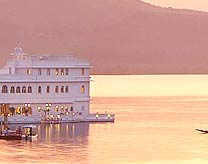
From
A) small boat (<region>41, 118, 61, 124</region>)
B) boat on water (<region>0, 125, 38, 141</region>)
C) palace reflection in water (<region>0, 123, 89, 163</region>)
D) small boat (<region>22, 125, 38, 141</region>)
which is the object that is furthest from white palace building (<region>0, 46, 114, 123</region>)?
boat on water (<region>0, 125, 38, 141</region>)

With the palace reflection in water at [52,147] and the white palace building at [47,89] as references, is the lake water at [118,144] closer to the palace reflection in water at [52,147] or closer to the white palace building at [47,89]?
the palace reflection in water at [52,147]

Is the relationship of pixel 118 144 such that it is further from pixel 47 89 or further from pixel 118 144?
pixel 47 89

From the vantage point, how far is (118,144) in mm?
77812

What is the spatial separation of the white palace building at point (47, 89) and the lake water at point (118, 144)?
3.69m

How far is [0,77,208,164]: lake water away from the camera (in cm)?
6975

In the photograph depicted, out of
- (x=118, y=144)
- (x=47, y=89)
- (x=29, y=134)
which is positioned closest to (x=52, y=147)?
(x=118, y=144)

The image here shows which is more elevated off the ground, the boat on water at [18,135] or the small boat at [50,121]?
the small boat at [50,121]

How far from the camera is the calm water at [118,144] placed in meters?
69.9

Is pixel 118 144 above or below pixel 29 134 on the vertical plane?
below

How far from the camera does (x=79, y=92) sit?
100188mm

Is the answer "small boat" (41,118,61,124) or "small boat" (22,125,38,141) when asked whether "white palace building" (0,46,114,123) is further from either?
"small boat" (22,125,38,141)

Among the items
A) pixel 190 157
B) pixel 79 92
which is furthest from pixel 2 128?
pixel 190 157

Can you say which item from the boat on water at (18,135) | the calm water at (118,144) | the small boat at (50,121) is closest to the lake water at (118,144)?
the calm water at (118,144)

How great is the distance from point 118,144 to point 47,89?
22392 millimetres
